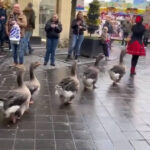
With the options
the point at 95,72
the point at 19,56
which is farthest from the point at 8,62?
the point at 95,72

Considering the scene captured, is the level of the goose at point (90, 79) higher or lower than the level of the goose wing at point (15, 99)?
lower

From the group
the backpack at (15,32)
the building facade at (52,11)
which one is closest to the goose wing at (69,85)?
the backpack at (15,32)

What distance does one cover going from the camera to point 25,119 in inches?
282

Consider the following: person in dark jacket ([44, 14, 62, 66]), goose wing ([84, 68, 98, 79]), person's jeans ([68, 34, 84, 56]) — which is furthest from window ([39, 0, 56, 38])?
goose wing ([84, 68, 98, 79])

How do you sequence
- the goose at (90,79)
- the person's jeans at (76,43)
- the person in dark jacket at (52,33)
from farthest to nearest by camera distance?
the person's jeans at (76,43) < the person in dark jacket at (52,33) < the goose at (90,79)

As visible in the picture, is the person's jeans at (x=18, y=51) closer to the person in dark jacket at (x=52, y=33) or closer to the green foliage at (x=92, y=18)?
the person in dark jacket at (x=52, y=33)

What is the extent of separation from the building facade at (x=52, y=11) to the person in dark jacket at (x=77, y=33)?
3.70 m

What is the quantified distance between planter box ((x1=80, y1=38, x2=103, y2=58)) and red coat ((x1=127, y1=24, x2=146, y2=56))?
3.13 metres

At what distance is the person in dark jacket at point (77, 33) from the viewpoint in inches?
563

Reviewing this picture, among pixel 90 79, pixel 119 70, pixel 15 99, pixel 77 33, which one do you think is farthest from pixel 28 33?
pixel 15 99

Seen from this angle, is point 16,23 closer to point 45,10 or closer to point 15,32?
point 15,32

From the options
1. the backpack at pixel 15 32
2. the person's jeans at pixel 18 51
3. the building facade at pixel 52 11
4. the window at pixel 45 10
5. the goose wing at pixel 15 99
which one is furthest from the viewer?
the window at pixel 45 10

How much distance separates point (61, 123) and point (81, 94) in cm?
244

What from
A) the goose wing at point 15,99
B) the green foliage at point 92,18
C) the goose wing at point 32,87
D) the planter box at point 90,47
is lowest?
the planter box at point 90,47
